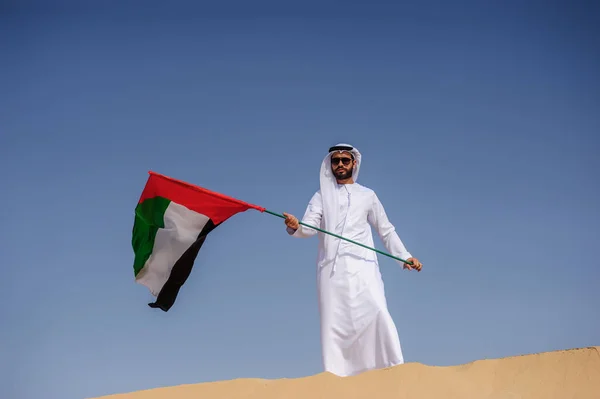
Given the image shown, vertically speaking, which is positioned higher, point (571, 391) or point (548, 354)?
point (548, 354)

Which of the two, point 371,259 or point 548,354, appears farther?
point 371,259

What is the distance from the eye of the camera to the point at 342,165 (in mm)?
6977

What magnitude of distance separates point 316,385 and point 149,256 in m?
2.46

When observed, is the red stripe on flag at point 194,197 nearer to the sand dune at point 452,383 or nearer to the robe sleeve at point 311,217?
the robe sleeve at point 311,217

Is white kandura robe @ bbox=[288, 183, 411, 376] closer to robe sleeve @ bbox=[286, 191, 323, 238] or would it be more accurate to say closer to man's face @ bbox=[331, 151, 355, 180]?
robe sleeve @ bbox=[286, 191, 323, 238]

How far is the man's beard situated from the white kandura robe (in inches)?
3.3

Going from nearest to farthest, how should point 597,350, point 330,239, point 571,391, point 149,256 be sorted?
point 571,391
point 597,350
point 330,239
point 149,256

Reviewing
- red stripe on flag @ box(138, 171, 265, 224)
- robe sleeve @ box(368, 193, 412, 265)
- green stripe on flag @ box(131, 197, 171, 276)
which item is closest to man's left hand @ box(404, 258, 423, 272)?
robe sleeve @ box(368, 193, 412, 265)

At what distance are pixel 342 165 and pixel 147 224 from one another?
2.13 m

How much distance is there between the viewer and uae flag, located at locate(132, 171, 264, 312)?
22.9 feet

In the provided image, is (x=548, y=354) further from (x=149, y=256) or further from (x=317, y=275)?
(x=149, y=256)

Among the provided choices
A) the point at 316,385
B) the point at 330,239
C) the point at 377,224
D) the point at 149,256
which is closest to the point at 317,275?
the point at 330,239

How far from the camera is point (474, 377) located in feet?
18.5

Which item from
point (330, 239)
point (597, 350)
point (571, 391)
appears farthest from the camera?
point (330, 239)
